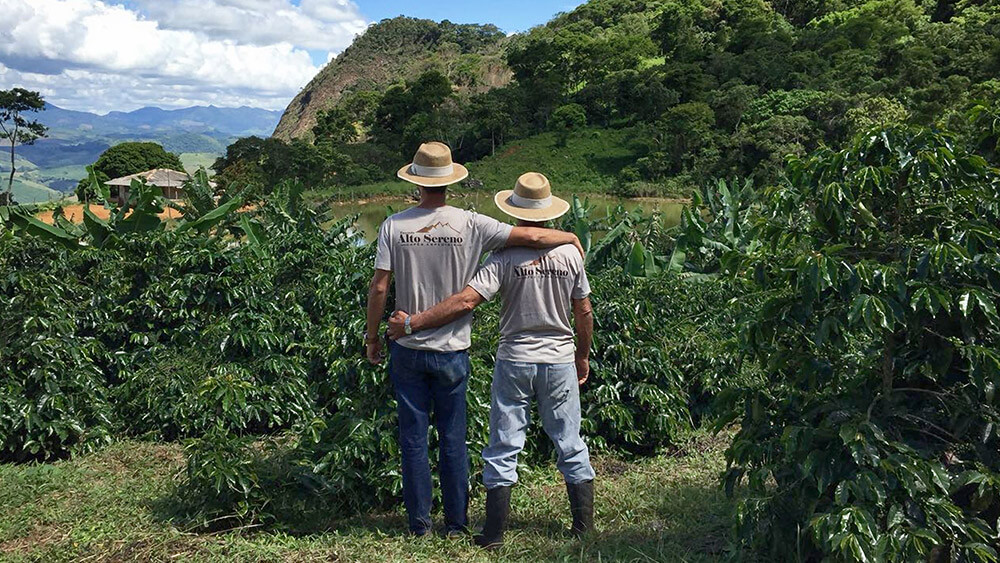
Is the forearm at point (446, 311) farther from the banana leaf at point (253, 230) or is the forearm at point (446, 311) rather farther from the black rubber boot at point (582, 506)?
the banana leaf at point (253, 230)

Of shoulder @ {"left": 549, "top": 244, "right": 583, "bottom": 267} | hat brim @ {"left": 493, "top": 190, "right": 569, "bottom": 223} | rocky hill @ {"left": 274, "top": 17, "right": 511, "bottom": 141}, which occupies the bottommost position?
shoulder @ {"left": 549, "top": 244, "right": 583, "bottom": 267}

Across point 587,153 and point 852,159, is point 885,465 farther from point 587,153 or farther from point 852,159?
point 587,153

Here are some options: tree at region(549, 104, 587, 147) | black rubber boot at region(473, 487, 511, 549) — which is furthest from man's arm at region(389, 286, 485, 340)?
tree at region(549, 104, 587, 147)

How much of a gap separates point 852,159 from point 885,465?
1066mm

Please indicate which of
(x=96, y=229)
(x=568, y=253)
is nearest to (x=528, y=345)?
(x=568, y=253)

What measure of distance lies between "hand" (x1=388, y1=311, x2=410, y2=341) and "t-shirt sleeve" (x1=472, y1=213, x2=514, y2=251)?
46 centimetres

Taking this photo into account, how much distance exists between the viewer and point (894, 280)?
2611mm

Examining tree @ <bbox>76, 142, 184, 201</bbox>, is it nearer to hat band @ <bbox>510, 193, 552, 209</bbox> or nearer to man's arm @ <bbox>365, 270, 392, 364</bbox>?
man's arm @ <bbox>365, 270, 392, 364</bbox>

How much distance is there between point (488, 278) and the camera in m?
3.51

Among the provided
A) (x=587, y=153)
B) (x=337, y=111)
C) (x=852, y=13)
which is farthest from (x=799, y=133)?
(x=337, y=111)

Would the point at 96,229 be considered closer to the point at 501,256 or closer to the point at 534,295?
the point at 501,256

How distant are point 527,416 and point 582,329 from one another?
457 millimetres

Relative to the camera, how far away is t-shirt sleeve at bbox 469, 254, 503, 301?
3479 mm

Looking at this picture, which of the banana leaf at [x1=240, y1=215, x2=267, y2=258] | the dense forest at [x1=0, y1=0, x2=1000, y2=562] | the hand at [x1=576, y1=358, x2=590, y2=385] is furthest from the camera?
the banana leaf at [x1=240, y1=215, x2=267, y2=258]
